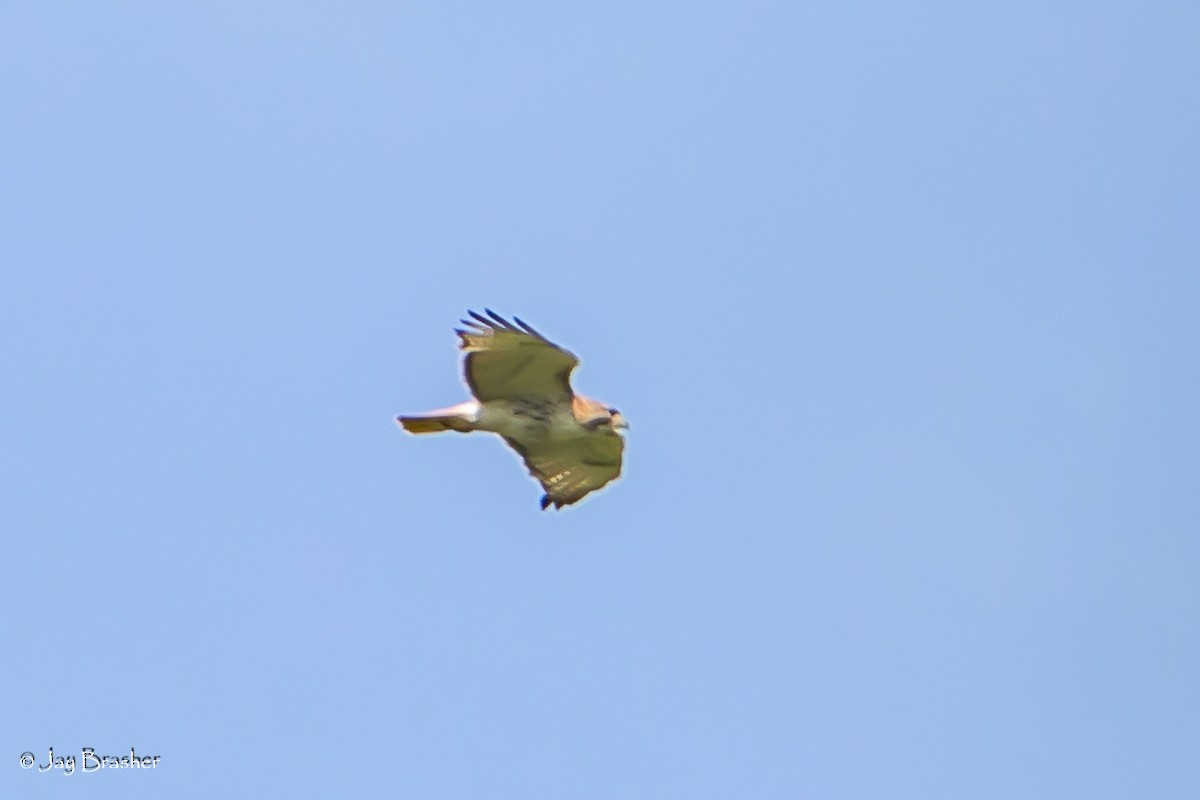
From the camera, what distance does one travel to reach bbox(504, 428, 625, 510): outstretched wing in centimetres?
1705

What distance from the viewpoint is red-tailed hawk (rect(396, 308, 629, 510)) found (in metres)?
15.7

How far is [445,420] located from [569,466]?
4.54ft

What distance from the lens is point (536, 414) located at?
54.6 ft

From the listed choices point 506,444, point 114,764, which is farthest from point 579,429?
point 114,764

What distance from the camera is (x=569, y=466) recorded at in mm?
17312

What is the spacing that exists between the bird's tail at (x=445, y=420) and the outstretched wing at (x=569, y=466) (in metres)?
0.65

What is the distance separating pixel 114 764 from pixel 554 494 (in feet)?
14.8

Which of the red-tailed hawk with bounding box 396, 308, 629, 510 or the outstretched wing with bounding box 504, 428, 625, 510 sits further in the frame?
the outstretched wing with bounding box 504, 428, 625, 510

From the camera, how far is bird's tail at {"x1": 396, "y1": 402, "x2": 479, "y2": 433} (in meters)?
16.4

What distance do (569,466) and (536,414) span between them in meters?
0.86

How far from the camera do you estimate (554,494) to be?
17.4m

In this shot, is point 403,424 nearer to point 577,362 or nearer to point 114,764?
point 577,362

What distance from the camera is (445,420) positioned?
54.2ft

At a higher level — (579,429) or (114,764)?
(579,429)
